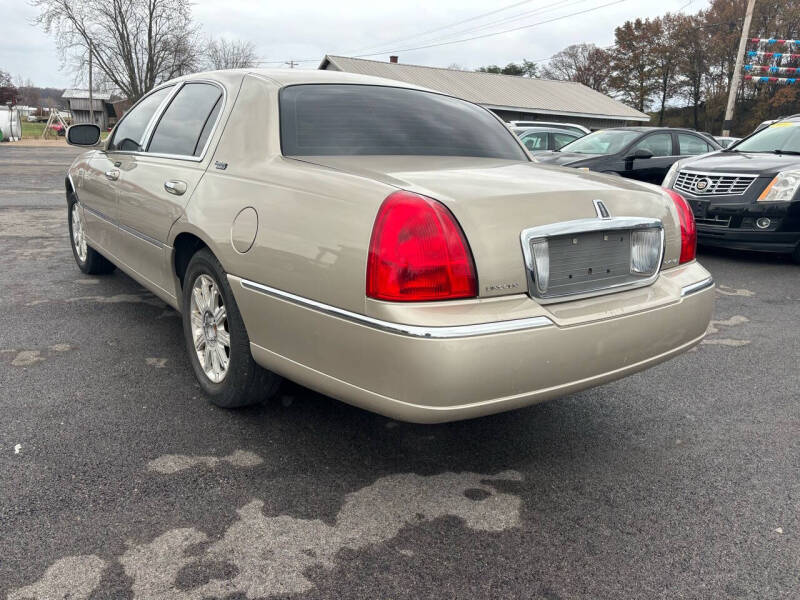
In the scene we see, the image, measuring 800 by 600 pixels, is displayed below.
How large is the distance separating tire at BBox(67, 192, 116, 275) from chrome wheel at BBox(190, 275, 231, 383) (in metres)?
2.44

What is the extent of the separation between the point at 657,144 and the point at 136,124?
794 centimetres

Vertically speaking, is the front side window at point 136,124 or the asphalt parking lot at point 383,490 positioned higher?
the front side window at point 136,124

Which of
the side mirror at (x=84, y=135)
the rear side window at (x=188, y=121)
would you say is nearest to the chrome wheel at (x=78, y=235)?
the side mirror at (x=84, y=135)

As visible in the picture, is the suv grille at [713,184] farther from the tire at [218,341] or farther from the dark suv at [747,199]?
the tire at [218,341]

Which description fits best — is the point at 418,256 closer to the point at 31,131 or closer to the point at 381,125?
the point at 381,125

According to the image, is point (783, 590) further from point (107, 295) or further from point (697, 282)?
point (107, 295)

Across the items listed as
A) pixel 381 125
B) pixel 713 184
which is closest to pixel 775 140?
pixel 713 184

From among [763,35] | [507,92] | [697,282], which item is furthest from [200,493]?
[763,35]

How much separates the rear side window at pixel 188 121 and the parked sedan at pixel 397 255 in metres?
0.03

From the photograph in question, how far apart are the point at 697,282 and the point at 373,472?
5.16ft

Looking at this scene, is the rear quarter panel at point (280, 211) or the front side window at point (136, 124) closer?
the rear quarter panel at point (280, 211)

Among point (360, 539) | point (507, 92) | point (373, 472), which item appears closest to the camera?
point (360, 539)

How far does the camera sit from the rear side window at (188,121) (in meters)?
3.24

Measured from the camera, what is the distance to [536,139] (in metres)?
13.0
